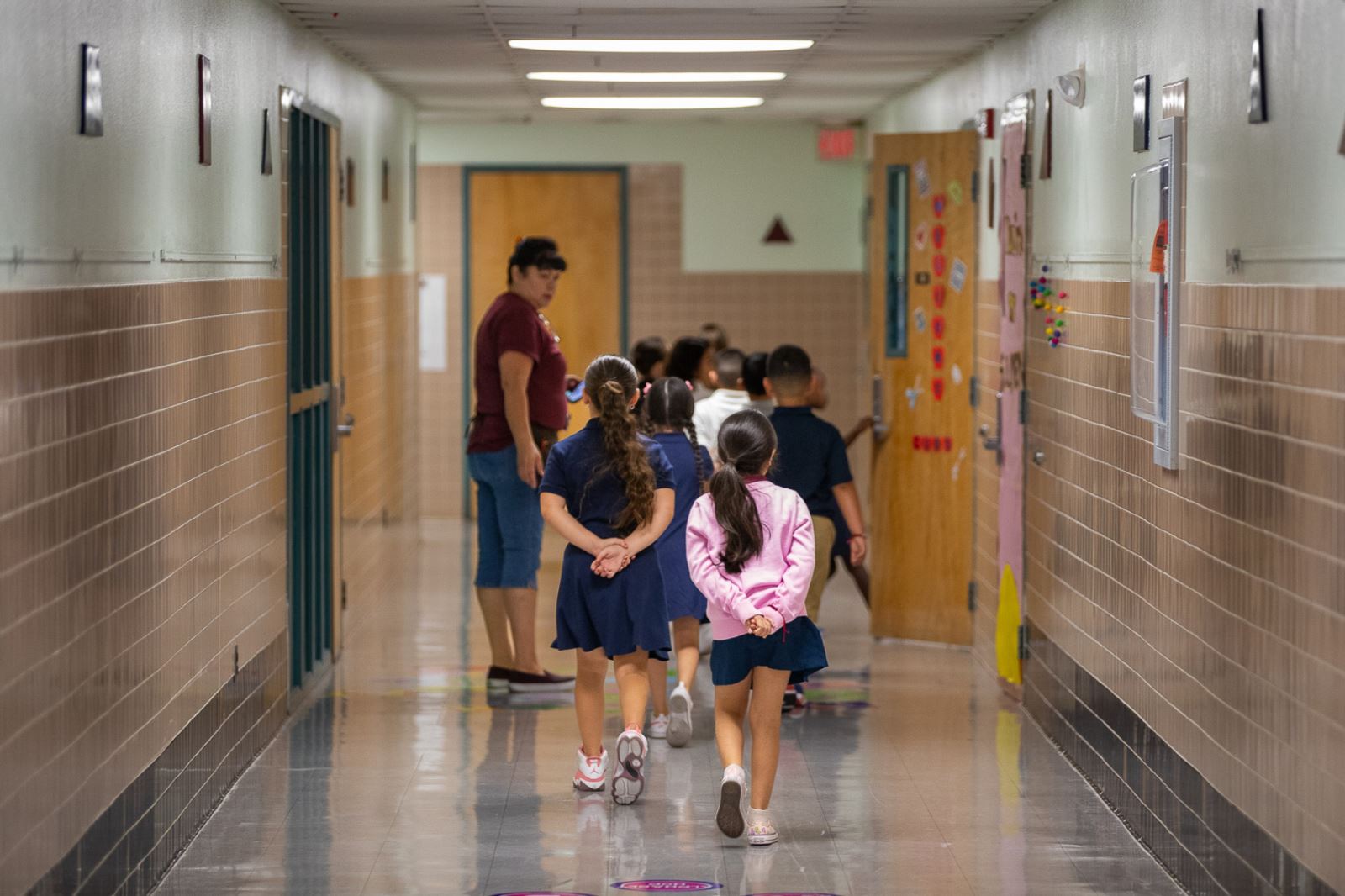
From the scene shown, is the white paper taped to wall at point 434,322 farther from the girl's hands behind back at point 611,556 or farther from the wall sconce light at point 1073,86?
the girl's hands behind back at point 611,556

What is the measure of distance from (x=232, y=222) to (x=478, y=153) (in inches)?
293

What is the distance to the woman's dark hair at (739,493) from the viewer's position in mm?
4973

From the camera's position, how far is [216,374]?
18.2 feet

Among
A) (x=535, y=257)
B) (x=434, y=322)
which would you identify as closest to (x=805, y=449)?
(x=535, y=257)

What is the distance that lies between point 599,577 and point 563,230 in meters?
7.98

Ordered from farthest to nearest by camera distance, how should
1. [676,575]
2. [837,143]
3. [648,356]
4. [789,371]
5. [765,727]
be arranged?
[837,143]
[648,356]
[789,371]
[676,575]
[765,727]

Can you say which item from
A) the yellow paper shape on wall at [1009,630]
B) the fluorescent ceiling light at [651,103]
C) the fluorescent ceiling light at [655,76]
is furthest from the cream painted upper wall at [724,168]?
the yellow paper shape on wall at [1009,630]

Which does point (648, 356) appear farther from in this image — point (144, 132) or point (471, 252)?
point (471, 252)

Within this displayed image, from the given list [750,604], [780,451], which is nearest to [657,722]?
[780,451]

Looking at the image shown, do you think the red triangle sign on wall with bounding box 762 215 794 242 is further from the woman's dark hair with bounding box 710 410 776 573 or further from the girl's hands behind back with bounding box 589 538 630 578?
the woman's dark hair with bounding box 710 410 776 573

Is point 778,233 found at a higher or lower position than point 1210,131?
higher

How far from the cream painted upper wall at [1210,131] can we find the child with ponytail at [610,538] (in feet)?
4.94

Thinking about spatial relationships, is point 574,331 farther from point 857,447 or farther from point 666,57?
point 666,57

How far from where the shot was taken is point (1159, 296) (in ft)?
15.9
